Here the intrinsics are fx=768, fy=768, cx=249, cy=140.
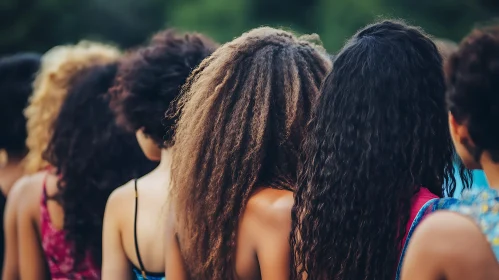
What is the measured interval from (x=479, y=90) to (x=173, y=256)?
51.0 inches

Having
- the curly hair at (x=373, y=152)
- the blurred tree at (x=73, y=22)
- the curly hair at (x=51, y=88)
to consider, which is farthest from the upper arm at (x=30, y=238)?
the blurred tree at (x=73, y=22)

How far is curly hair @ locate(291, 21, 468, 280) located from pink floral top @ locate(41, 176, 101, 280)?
5.28 ft

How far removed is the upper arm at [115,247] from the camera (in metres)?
3.00

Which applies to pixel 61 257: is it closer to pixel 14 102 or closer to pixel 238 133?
pixel 14 102

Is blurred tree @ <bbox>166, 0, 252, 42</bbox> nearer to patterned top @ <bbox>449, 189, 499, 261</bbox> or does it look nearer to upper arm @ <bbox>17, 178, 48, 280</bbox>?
upper arm @ <bbox>17, 178, 48, 280</bbox>

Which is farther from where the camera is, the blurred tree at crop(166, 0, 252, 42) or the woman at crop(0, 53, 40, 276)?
the blurred tree at crop(166, 0, 252, 42)

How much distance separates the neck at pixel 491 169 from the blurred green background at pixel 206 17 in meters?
12.0

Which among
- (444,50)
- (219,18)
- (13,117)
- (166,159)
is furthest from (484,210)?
(219,18)

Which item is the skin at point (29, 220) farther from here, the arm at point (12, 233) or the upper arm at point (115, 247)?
the upper arm at point (115, 247)

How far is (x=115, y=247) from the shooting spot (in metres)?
3.00

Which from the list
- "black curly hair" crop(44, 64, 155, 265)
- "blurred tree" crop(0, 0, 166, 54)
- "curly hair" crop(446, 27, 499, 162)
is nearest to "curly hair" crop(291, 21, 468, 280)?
"curly hair" crop(446, 27, 499, 162)

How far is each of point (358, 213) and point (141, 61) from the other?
138cm

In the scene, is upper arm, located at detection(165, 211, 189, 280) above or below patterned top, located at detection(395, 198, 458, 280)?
below

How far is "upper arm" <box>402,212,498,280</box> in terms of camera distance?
179 cm
